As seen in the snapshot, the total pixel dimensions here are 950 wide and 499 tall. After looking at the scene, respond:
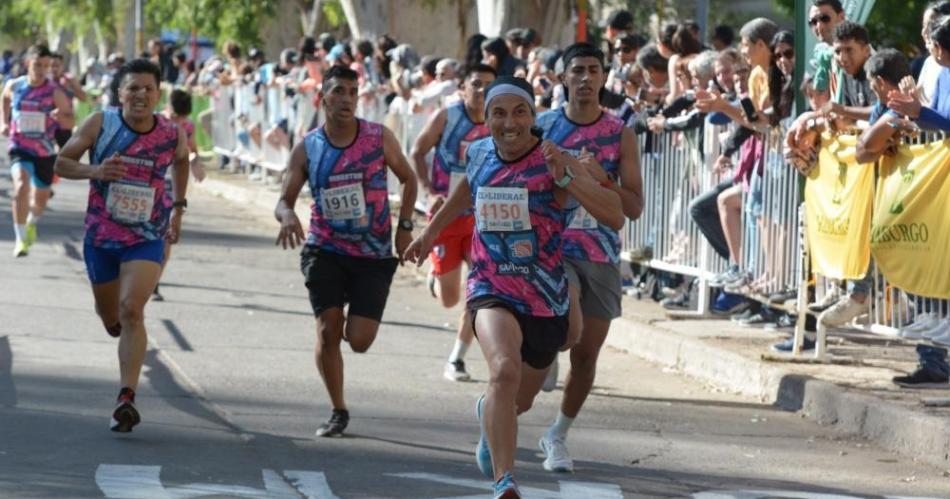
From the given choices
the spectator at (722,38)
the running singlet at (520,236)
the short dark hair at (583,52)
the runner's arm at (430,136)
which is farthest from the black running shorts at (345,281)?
the spectator at (722,38)

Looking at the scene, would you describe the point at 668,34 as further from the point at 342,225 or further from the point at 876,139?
the point at 342,225

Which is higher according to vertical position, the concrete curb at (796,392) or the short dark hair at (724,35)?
the short dark hair at (724,35)

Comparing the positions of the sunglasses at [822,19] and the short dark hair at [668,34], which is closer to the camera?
the sunglasses at [822,19]

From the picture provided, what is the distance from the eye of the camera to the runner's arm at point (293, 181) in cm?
966

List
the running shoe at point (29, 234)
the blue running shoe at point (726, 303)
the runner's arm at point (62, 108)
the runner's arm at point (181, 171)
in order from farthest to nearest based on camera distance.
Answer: the runner's arm at point (62, 108)
the running shoe at point (29, 234)
the blue running shoe at point (726, 303)
the runner's arm at point (181, 171)

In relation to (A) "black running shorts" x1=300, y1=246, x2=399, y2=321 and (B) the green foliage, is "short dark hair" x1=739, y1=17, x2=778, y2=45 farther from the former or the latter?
(B) the green foliage

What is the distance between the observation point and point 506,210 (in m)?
7.87

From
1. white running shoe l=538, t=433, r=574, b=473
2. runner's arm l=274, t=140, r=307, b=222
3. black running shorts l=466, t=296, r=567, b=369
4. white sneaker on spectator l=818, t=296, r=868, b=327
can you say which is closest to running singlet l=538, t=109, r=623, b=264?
white running shoe l=538, t=433, r=574, b=473

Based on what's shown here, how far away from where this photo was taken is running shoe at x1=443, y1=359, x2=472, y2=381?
11.9 m

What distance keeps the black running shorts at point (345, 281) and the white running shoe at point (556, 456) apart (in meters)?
1.27

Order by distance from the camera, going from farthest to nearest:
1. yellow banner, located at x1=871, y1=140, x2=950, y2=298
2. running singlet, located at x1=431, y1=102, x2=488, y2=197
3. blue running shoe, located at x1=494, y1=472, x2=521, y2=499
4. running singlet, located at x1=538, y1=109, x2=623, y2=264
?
running singlet, located at x1=431, y1=102, x2=488, y2=197 < yellow banner, located at x1=871, y1=140, x2=950, y2=298 < running singlet, located at x1=538, y1=109, x2=623, y2=264 < blue running shoe, located at x1=494, y1=472, x2=521, y2=499

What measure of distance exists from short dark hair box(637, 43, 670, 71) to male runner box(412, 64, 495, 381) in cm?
338

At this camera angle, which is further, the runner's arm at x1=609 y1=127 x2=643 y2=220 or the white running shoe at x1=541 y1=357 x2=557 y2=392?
the white running shoe at x1=541 y1=357 x2=557 y2=392

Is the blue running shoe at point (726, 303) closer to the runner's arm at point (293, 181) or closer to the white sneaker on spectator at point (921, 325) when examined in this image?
the white sneaker on spectator at point (921, 325)
